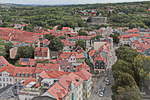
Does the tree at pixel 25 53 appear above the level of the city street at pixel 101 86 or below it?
above

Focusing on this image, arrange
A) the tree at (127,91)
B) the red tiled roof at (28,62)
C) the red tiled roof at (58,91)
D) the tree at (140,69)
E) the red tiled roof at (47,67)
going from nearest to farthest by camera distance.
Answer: the red tiled roof at (58,91), the tree at (127,91), the tree at (140,69), the red tiled roof at (47,67), the red tiled roof at (28,62)

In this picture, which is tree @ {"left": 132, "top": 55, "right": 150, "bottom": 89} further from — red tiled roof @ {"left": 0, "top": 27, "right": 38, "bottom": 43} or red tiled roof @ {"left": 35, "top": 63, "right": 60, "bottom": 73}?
red tiled roof @ {"left": 0, "top": 27, "right": 38, "bottom": 43}

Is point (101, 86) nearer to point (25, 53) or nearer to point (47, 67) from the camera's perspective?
point (47, 67)

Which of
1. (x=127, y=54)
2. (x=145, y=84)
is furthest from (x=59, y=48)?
(x=145, y=84)

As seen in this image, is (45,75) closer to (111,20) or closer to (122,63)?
(122,63)

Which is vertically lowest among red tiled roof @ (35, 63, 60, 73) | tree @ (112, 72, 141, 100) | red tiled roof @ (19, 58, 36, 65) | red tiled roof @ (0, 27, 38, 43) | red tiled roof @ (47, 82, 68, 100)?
red tiled roof @ (0, 27, 38, 43)

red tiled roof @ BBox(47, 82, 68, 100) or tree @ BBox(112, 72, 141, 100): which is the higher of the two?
red tiled roof @ BBox(47, 82, 68, 100)

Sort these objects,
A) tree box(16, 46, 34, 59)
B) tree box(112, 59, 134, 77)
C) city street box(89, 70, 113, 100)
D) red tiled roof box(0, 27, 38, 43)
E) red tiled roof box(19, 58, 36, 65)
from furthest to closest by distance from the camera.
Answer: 1. red tiled roof box(0, 27, 38, 43)
2. tree box(16, 46, 34, 59)
3. red tiled roof box(19, 58, 36, 65)
4. tree box(112, 59, 134, 77)
5. city street box(89, 70, 113, 100)

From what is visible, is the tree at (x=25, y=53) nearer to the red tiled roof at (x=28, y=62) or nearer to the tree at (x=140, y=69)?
the red tiled roof at (x=28, y=62)

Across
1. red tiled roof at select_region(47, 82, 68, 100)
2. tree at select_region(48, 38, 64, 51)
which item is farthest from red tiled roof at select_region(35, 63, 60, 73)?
tree at select_region(48, 38, 64, 51)

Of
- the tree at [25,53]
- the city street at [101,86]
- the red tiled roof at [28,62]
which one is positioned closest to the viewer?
the city street at [101,86]

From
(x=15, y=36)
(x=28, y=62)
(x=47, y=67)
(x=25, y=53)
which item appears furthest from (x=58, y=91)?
(x=15, y=36)

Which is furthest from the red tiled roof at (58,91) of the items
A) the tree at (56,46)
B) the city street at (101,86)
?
the tree at (56,46)
